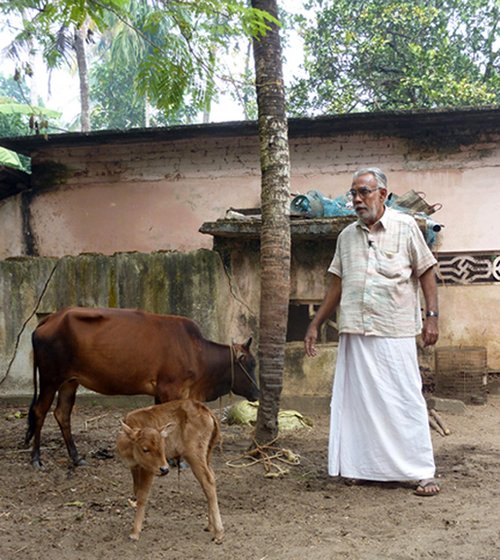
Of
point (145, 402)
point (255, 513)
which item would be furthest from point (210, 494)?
point (145, 402)

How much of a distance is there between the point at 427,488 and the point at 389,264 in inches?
63.9

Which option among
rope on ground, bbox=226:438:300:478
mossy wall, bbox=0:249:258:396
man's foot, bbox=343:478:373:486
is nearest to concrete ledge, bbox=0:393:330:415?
mossy wall, bbox=0:249:258:396

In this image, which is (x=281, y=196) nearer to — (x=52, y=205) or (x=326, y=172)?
(x=326, y=172)

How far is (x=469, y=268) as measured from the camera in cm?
1041

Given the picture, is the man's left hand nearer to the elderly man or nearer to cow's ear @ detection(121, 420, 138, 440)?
the elderly man

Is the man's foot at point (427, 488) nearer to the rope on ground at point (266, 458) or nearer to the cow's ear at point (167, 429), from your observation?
the rope on ground at point (266, 458)

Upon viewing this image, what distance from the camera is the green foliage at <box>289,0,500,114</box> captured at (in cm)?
1684

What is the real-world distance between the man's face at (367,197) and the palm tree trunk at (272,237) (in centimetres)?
91

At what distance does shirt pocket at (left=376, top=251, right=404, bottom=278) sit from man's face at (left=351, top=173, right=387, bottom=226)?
296 mm

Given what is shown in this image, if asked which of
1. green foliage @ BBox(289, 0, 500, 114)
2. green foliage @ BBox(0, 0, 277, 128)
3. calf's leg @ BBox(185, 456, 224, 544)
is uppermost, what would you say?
green foliage @ BBox(289, 0, 500, 114)

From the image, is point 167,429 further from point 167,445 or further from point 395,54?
point 395,54

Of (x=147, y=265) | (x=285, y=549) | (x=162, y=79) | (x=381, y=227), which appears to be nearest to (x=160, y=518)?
(x=285, y=549)

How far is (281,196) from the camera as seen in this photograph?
5859mm

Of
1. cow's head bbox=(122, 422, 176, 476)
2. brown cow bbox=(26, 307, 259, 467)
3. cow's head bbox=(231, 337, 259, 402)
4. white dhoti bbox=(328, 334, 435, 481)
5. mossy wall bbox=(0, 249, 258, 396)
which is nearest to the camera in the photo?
cow's head bbox=(122, 422, 176, 476)
